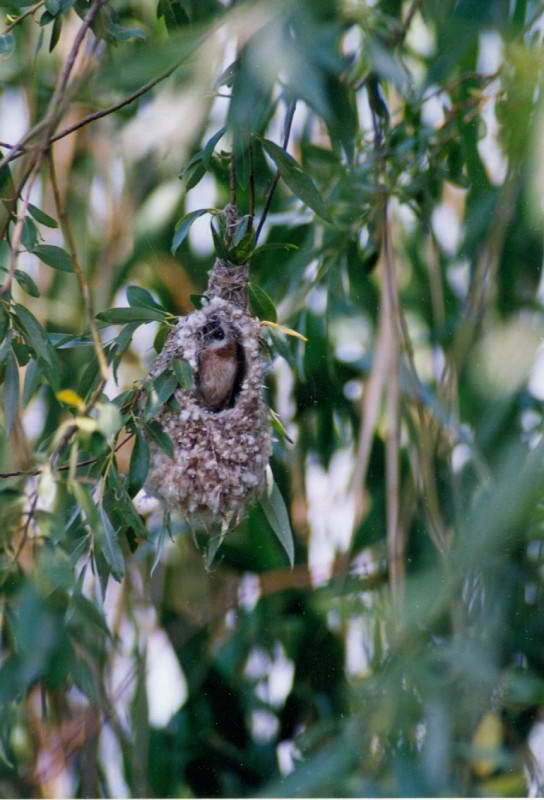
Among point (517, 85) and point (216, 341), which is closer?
point (216, 341)

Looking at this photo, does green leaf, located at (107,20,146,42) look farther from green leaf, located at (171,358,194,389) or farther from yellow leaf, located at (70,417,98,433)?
yellow leaf, located at (70,417,98,433)

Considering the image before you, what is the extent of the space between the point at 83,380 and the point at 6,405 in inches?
4.7

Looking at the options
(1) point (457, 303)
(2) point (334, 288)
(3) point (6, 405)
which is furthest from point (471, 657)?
(1) point (457, 303)

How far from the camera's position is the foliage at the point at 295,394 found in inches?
54.3

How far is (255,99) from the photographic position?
1.28 m

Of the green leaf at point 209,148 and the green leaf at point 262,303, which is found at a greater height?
the green leaf at point 209,148

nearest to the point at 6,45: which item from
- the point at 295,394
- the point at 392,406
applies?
the point at 392,406

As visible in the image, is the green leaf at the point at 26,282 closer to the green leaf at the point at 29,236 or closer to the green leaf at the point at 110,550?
the green leaf at the point at 29,236

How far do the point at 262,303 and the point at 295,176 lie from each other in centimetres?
25

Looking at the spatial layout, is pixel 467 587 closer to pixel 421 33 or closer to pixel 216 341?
pixel 216 341

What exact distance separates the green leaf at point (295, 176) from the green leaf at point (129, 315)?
25 cm

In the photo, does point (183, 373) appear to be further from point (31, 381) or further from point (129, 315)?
point (31, 381)

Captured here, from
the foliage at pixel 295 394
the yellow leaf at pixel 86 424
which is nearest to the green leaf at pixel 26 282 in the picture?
the foliage at pixel 295 394

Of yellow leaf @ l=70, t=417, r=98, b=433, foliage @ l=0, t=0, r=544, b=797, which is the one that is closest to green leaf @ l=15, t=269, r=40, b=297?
foliage @ l=0, t=0, r=544, b=797
